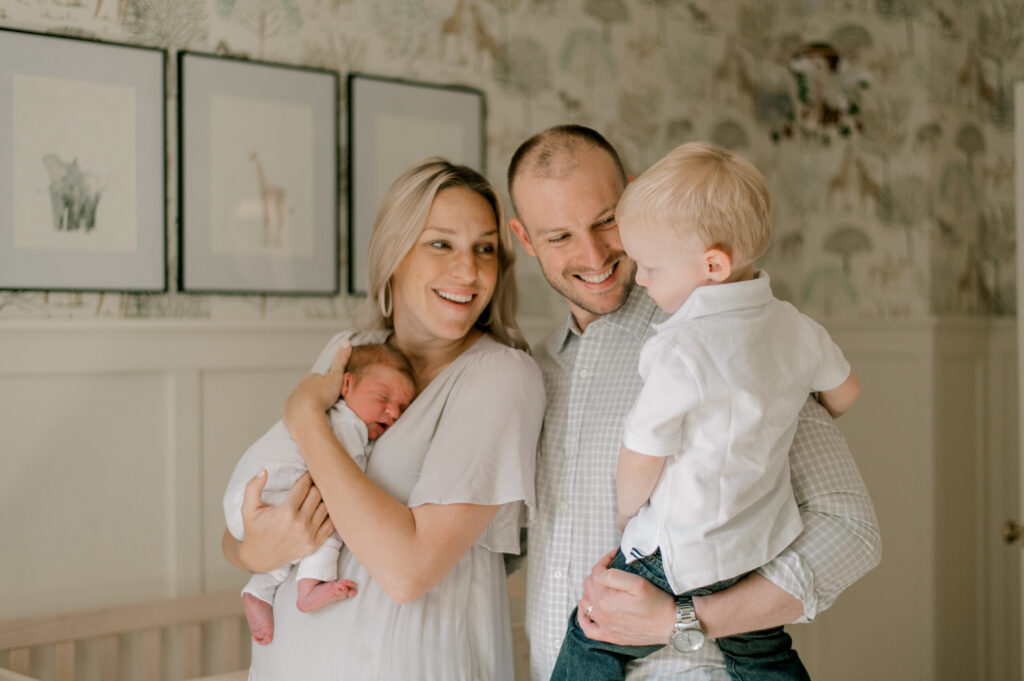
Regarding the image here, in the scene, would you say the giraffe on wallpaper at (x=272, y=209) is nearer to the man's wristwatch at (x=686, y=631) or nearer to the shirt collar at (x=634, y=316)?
the shirt collar at (x=634, y=316)

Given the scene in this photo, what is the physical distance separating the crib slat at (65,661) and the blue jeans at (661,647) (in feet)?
4.46

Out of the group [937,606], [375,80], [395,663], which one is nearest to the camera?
[395,663]

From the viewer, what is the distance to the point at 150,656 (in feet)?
7.44

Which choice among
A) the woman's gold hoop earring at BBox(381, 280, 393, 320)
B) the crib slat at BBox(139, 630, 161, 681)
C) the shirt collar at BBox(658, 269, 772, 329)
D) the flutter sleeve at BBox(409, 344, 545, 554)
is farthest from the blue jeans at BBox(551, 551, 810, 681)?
the crib slat at BBox(139, 630, 161, 681)

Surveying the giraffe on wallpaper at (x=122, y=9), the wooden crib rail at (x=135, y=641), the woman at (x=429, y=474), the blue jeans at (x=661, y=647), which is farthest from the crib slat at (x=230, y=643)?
the giraffe on wallpaper at (x=122, y=9)

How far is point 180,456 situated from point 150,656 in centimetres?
50

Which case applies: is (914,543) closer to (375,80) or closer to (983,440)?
(983,440)

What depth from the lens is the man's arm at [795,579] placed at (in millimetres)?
1327

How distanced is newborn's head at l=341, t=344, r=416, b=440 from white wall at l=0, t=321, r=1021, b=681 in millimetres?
863

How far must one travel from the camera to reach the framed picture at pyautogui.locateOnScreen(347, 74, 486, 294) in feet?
8.57

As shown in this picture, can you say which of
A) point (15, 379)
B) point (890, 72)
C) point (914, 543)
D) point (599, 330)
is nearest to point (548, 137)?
point (599, 330)

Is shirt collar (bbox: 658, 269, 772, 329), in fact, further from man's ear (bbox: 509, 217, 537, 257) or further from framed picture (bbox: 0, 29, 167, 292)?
framed picture (bbox: 0, 29, 167, 292)

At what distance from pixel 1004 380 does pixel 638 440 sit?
258 centimetres

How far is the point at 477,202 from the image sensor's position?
5.57 ft
